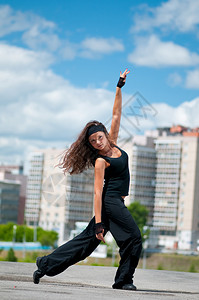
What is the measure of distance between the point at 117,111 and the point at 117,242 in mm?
1577

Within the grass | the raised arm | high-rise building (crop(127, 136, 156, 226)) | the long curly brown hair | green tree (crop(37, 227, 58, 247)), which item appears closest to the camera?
the long curly brown hair

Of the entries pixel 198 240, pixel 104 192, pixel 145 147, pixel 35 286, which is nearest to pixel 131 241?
pixel 104 192

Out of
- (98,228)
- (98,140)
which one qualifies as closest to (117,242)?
(98,228)

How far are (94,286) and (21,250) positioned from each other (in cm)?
13118

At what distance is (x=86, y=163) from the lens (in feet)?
29.3

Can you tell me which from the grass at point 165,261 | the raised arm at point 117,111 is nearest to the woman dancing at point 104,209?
the raised arm at point 117,111

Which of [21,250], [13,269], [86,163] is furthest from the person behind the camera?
[21,250]

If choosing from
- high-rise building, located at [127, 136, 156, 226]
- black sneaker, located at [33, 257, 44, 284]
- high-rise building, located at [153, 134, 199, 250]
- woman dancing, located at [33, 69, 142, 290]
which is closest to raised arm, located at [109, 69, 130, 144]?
woman dancing, located at [33, 69, 142, 290]

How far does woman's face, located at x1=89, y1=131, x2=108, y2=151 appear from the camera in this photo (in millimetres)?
8742

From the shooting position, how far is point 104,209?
887 cm

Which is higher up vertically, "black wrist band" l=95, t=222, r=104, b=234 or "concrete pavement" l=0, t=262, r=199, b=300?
"black wrist band" l=95, t=222, r=104, b=234

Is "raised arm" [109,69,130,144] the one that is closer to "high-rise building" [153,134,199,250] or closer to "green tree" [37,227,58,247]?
"green tree" [37,227,58,247]

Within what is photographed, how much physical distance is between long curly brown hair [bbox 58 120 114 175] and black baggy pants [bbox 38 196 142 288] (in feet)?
1.54

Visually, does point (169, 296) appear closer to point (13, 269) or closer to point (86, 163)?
point (86, 163)
